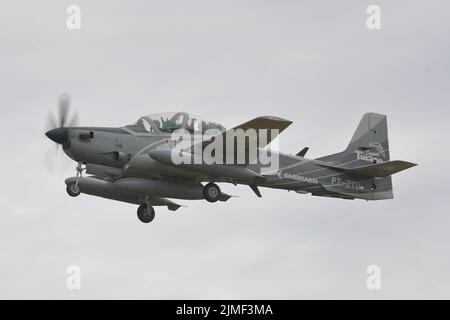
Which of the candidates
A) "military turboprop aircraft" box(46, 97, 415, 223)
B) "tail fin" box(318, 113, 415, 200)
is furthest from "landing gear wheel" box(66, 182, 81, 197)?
"tail fin" box(318, 113, 415, 200)

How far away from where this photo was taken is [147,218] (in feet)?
115

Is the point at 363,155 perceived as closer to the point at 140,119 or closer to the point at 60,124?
the point at 140,119

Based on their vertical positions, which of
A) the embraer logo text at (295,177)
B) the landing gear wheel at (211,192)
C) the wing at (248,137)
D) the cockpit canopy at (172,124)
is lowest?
the landing gear wheel at (211,192)

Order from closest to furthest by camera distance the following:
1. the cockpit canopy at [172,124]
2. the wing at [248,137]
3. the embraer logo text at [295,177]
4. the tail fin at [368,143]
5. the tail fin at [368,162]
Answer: the wing at [248,137] < the cockpit canopy at [172,124] < the embraer logo text at [295,177] < the tail fin at [368,162] < the tail fin at [368,143]

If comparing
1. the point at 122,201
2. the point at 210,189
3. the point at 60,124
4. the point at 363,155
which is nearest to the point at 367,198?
the point at 363,155

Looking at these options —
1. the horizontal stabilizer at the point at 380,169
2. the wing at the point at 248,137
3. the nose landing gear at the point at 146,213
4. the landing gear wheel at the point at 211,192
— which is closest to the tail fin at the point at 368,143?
the horizontal stabilizer at the point at 380,169

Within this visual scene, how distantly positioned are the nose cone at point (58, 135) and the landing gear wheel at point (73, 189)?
1700mm

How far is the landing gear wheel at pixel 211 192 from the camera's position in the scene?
33.1 metres

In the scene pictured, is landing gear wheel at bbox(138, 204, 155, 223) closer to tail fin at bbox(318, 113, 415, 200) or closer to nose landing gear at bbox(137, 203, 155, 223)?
nose landing gear at bbox(137, 203, 155, 223)

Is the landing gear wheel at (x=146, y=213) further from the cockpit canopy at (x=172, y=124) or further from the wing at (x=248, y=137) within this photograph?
the wing at (x=248, y=137)

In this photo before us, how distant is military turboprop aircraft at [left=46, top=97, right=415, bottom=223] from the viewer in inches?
1255

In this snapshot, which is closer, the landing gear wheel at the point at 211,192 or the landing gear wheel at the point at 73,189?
the landing gear wheel at the point at 73,189

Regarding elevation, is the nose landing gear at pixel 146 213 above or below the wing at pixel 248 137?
below

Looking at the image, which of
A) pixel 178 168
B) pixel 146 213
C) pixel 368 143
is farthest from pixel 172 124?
pixel 368 143
